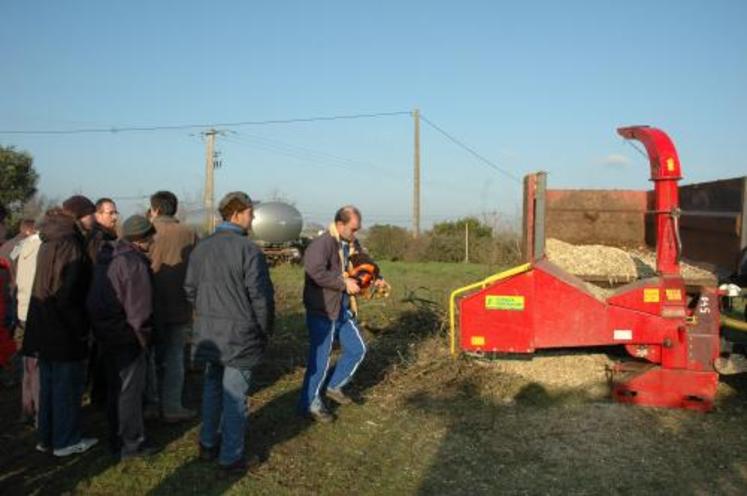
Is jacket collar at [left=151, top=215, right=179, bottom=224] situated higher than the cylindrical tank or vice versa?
jacket collar at [left=151, top=215, right=179, bottom=224]

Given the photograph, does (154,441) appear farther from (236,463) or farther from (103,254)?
(103,254)

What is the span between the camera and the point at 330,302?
5457 mm

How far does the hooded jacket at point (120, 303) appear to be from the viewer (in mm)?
4441

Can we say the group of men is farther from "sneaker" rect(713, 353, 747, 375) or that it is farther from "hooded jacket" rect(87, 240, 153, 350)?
"sneaker" rect(713, 353, 747, 375)

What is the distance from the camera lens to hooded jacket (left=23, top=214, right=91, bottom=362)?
180 inches

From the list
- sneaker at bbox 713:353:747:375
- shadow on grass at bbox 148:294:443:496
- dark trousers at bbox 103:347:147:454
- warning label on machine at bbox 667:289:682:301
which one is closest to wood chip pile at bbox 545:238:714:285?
warning label on machine at bbox 667:289:682:301

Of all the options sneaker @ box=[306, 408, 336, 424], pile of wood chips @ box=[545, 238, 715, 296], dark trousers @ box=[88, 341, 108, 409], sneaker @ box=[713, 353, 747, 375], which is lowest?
sneaker @ box=[306, 408, 336, 424]

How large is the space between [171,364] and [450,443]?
2.33 meters

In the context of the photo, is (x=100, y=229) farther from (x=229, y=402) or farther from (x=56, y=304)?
(x=229, y=402)

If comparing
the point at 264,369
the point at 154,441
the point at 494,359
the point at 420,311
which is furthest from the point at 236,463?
the point at 420,311

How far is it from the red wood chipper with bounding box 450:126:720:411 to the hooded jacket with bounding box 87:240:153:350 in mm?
2830

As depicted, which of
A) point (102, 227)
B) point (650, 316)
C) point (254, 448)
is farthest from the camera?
point (650, 316)

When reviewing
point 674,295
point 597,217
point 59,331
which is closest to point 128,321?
point 59,331

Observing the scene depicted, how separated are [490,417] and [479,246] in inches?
934
